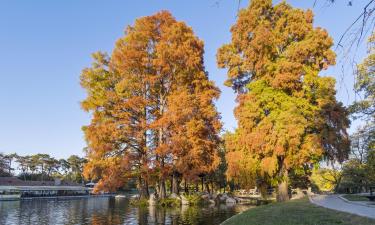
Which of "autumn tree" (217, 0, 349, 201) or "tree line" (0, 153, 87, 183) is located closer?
"autumn tree" (217, 0, 349, 201)

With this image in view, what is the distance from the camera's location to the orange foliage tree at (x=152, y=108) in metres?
27.7

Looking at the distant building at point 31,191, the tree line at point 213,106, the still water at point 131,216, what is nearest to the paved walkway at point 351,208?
the tree line at point 213,106

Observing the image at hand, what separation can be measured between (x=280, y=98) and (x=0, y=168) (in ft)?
245

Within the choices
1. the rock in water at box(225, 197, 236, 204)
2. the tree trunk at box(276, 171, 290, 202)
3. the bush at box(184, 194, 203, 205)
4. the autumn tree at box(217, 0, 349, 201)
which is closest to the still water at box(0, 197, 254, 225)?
the bush at box(184, 194, 203, 205)

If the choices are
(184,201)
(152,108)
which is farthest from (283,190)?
(152,108)

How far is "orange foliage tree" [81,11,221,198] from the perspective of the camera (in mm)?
27656

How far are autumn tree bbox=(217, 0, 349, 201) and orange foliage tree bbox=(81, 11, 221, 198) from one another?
7.04m

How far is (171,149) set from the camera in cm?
2734

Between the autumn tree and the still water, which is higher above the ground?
the autumn tree

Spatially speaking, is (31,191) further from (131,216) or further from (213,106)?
(131,216)

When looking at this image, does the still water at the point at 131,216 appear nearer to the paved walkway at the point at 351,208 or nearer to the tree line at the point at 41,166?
the paved walkway at the point at 351,208

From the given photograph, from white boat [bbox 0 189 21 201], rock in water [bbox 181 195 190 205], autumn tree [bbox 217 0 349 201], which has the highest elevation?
autumn tree [bbox 217 0 349 201]

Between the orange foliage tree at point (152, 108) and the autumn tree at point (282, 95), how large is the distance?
23.1ft

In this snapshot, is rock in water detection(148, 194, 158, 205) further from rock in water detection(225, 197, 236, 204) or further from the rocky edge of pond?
rock in water detection(225, 197, 236, 204)
